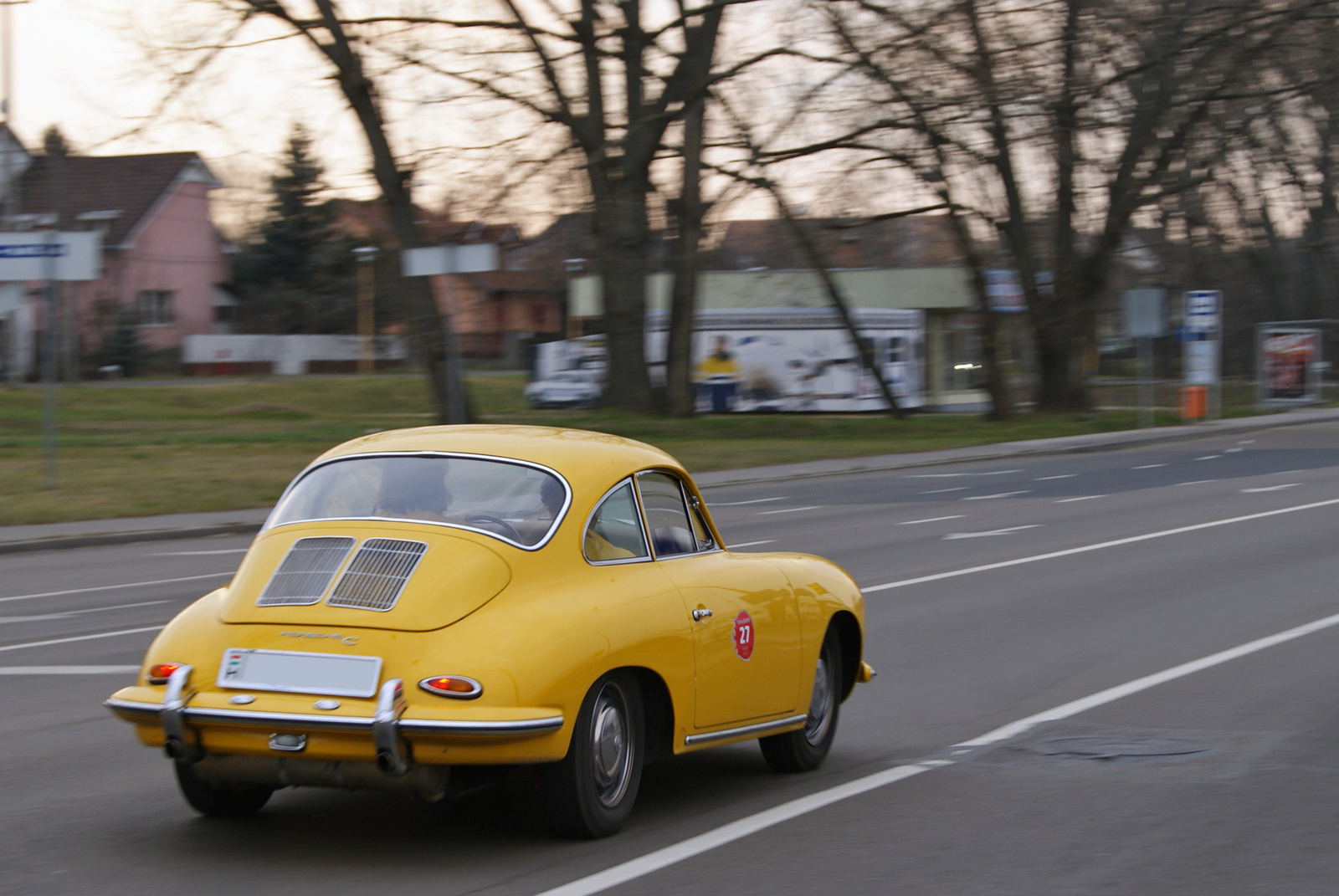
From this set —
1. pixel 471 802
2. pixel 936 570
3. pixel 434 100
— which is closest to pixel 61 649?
pixel 471 802

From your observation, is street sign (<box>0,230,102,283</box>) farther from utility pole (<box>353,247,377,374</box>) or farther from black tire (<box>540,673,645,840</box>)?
utility pole (<box>353,247,377,374</box>)

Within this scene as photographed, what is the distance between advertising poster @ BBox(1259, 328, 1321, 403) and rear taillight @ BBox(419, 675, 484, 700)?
156 feet

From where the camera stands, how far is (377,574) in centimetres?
536

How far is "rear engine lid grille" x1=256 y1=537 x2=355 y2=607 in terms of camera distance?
536 centimetres

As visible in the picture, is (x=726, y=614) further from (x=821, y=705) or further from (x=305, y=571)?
(x=305, y=571)

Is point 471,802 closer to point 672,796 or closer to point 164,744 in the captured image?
point 672,796

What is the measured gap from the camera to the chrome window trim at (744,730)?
5949mm

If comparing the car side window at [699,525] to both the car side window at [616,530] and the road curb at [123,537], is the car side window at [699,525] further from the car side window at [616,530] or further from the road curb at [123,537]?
the road curb at [123,537]

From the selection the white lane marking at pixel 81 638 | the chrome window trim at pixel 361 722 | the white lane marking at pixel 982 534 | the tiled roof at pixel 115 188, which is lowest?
the white lane marking at pixel 982 534

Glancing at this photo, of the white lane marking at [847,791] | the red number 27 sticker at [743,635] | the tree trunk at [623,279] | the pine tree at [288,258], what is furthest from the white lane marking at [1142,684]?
the pine tree at [288,258]

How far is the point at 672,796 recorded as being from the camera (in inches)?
248

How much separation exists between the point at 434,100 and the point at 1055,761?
77.9 feet

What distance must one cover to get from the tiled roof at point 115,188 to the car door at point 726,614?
199ft

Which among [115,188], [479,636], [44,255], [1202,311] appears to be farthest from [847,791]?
[115,188]
